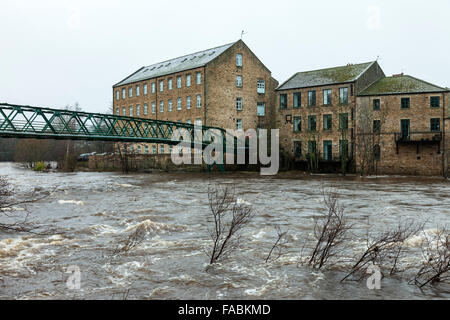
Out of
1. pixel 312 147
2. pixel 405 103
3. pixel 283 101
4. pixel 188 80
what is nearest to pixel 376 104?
pixel 405 103

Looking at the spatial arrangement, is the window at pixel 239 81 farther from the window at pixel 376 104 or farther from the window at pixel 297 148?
the window at pixel 376 104

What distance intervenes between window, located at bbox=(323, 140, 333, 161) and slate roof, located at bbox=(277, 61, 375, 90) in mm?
5897

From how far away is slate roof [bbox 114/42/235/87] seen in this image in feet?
135

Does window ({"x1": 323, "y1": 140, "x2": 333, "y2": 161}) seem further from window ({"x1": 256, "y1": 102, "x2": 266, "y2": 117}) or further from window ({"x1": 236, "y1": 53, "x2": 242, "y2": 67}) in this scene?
window ({"x1": 236, "y1": 53, "x2": 242, "y2": 67})

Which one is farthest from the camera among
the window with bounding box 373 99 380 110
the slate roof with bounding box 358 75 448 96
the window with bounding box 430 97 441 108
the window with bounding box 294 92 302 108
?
the window with bounding box 294 92 302 108

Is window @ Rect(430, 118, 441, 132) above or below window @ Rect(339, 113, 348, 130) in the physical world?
below

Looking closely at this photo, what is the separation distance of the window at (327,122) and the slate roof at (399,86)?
406 centimetres

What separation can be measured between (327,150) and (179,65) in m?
19.3

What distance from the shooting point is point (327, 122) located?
131ft

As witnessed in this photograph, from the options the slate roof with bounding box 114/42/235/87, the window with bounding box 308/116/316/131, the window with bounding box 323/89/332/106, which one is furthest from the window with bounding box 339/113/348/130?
the slate roof with bounding box 114/42/235/87
